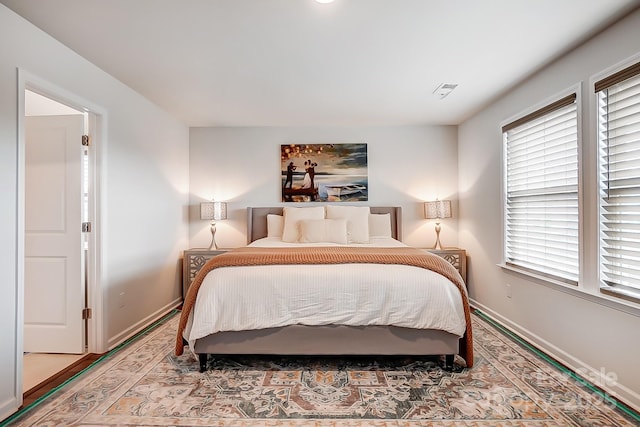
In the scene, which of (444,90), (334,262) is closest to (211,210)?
(334,262)

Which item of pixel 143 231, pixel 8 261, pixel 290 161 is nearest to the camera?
pixel 8 261

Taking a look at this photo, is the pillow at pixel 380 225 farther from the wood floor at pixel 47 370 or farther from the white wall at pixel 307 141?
the wood floor at pixel 47 370

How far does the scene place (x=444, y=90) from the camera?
10.7 feet

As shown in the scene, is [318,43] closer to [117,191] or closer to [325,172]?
[117,191]

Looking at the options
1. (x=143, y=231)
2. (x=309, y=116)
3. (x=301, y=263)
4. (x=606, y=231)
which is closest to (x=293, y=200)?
(x=309, y=116)

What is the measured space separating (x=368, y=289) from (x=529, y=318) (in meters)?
1.72

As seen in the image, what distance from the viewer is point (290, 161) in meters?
4.65

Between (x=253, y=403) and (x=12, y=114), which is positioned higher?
(x=12, y=114)

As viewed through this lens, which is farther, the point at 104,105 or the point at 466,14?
the point at 104,105

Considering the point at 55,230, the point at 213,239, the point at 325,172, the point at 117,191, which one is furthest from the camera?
the point at 325,172

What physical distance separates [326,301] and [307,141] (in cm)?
288

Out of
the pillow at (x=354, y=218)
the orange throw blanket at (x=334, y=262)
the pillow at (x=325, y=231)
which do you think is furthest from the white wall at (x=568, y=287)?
the pillow at (x=325, y=231)

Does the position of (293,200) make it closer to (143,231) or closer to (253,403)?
(143,231)

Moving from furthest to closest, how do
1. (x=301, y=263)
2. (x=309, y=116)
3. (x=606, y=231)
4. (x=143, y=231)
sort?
(x=309, y=116) < (x=143, y=231) < (x=301, y=263) < (x=606, y=231)
